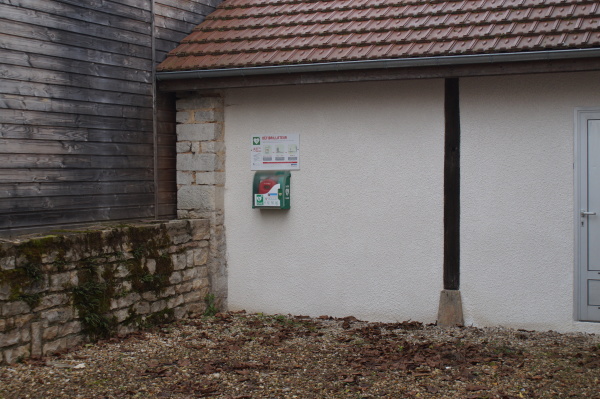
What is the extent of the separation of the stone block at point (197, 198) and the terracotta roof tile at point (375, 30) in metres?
1.33

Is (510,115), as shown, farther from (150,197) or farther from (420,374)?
(150,197)

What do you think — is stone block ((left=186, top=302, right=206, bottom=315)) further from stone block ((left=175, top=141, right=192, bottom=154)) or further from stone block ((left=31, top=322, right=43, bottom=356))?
stone block ((left=31, top=322, right=43, bottom=356))

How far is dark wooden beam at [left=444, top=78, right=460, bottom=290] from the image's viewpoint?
7.61m

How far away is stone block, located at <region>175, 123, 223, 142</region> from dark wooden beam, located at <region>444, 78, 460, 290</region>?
8.27 feet

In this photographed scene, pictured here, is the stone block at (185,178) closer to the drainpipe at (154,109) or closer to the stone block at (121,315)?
the drainpipe at (154,109)

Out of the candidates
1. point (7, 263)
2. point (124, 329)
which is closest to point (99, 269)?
point (124, 329)

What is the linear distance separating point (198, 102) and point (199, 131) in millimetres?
326

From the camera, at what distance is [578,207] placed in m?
7.16

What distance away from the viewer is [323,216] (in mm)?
8188

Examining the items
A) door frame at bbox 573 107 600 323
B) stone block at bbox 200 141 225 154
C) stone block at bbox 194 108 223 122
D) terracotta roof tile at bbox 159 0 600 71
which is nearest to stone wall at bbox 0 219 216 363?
stone block at bbox 200 141 225 154

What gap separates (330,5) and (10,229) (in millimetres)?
4338

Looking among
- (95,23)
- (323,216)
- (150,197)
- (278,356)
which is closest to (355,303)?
(323,216)

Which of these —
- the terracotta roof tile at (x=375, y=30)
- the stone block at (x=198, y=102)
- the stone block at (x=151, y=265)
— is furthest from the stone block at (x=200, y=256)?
the terracotta roof tile at (x=375, y=30)

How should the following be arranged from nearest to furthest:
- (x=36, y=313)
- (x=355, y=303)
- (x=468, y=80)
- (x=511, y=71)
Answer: (x=36, y=313)
(x=511, y=71)
(x=468, y=80)
(x=355, y=303)
